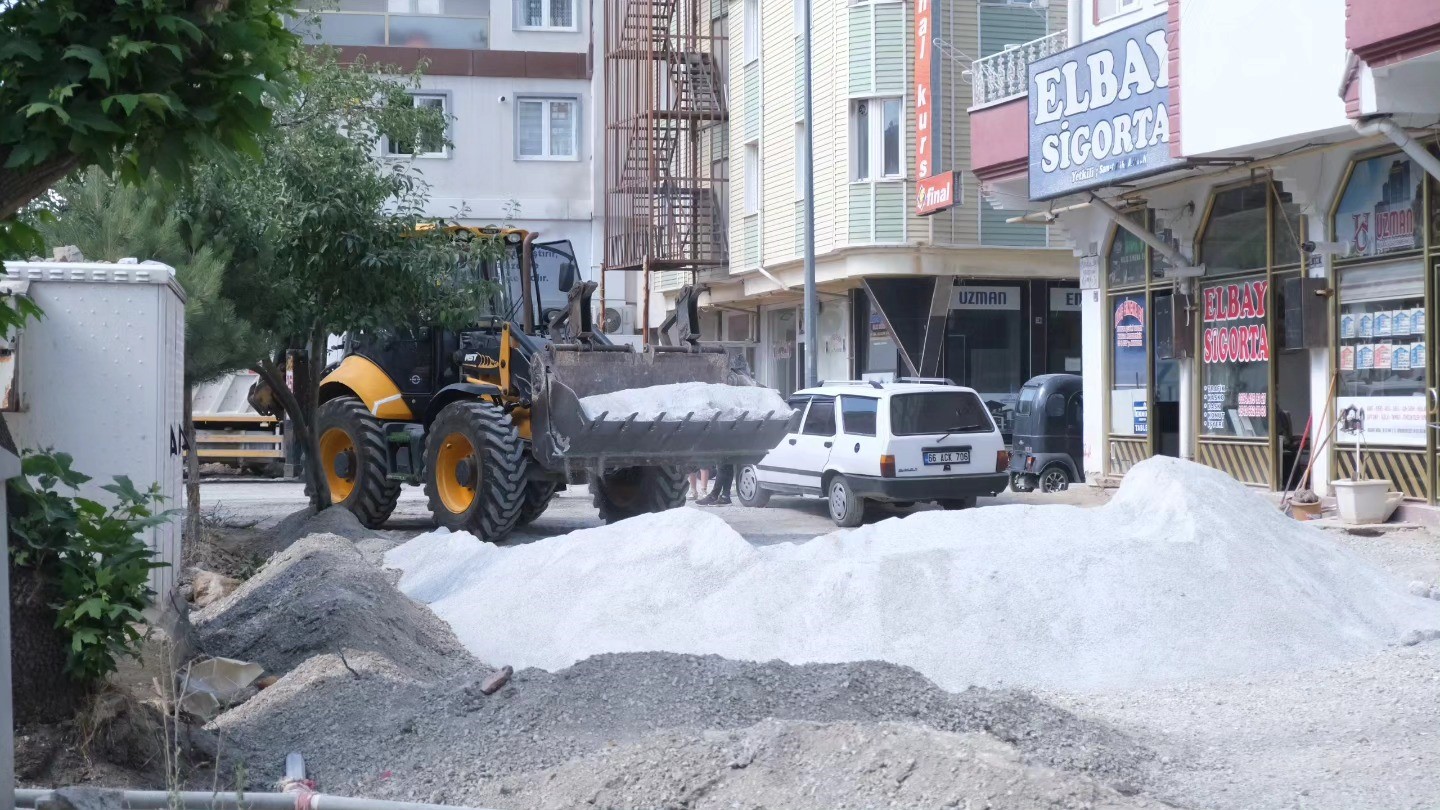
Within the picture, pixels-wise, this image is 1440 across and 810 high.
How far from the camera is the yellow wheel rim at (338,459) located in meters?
17.1

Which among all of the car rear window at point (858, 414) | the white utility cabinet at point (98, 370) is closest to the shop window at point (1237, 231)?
the car rear window at point (858, 414)

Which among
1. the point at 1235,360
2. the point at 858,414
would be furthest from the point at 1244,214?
the point at 858,414

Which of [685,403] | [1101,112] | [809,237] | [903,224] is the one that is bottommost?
[685,403]

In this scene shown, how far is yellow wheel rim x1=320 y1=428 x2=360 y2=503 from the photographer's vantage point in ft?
56.0

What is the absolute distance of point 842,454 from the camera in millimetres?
18188

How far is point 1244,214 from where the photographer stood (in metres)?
17.9

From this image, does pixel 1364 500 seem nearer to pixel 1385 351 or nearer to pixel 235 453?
pixel 1385 351

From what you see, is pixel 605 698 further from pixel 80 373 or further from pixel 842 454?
pixel 842 454

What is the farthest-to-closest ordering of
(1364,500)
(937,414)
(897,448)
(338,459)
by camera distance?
(937,414) < (897,448) < (338,459) < (1364,500)

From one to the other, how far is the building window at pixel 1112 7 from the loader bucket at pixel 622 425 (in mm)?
7561

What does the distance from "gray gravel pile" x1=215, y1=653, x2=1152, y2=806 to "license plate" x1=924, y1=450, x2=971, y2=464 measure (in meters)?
10.6

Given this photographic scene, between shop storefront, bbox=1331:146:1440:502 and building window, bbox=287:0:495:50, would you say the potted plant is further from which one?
building window, bbox=287:0:495:50

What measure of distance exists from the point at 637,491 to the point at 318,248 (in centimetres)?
409

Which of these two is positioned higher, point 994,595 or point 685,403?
point 685,403
